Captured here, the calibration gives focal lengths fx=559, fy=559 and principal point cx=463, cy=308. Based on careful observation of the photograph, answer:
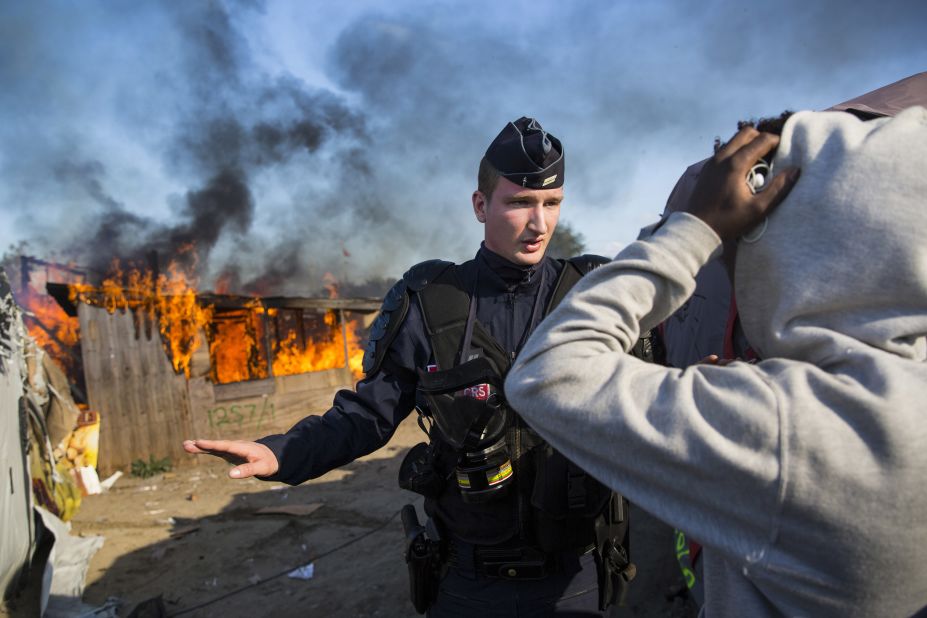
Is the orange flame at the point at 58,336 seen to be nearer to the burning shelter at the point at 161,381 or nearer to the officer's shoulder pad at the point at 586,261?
the burning shelter at the point at 161,381

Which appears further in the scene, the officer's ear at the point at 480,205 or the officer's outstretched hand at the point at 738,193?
the officer's ear at the point at 480,205

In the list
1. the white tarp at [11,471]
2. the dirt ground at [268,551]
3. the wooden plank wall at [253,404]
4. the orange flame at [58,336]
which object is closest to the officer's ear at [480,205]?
the dirt ground at [268,551]

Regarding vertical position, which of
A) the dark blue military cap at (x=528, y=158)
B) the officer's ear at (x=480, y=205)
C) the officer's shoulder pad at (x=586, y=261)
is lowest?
the officer's shoulder pad at (x=586, y=261)

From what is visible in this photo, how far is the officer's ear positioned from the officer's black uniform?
0.54 ft

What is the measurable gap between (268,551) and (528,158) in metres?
5.67

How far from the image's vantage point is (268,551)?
621 cm

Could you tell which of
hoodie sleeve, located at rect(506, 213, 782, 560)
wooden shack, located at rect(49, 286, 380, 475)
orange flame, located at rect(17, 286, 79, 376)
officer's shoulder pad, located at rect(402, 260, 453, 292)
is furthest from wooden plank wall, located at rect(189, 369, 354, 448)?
hoodie sleeve, located at rect(506, 213, 782, 560)

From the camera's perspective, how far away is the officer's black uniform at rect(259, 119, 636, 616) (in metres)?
2.16

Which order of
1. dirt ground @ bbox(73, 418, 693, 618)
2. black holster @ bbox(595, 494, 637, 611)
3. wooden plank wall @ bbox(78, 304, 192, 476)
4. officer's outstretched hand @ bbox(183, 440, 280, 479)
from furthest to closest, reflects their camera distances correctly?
wooden plank wall @ bbox(78, 304, 192, 476)
dirt ground @ bbox(73, 418, 693, 618)
black holster @ bbox(595, 494, 637, 611)
officer's outstretched hand @ bbox(183, 440, 280, 479)

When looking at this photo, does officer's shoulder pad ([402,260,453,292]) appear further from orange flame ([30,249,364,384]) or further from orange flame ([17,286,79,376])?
orange flame ([17,286,79,376])

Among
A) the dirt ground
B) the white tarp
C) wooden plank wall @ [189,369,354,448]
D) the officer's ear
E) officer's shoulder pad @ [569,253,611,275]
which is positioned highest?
the officer's ear

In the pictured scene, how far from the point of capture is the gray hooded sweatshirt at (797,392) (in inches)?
32.7

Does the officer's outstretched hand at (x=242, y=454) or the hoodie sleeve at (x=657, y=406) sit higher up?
the hoodie sleeve at (x=657, y=406)

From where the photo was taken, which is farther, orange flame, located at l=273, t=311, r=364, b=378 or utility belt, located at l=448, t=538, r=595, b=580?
orange flame, located at l=273, t=311, r=364, b=378
